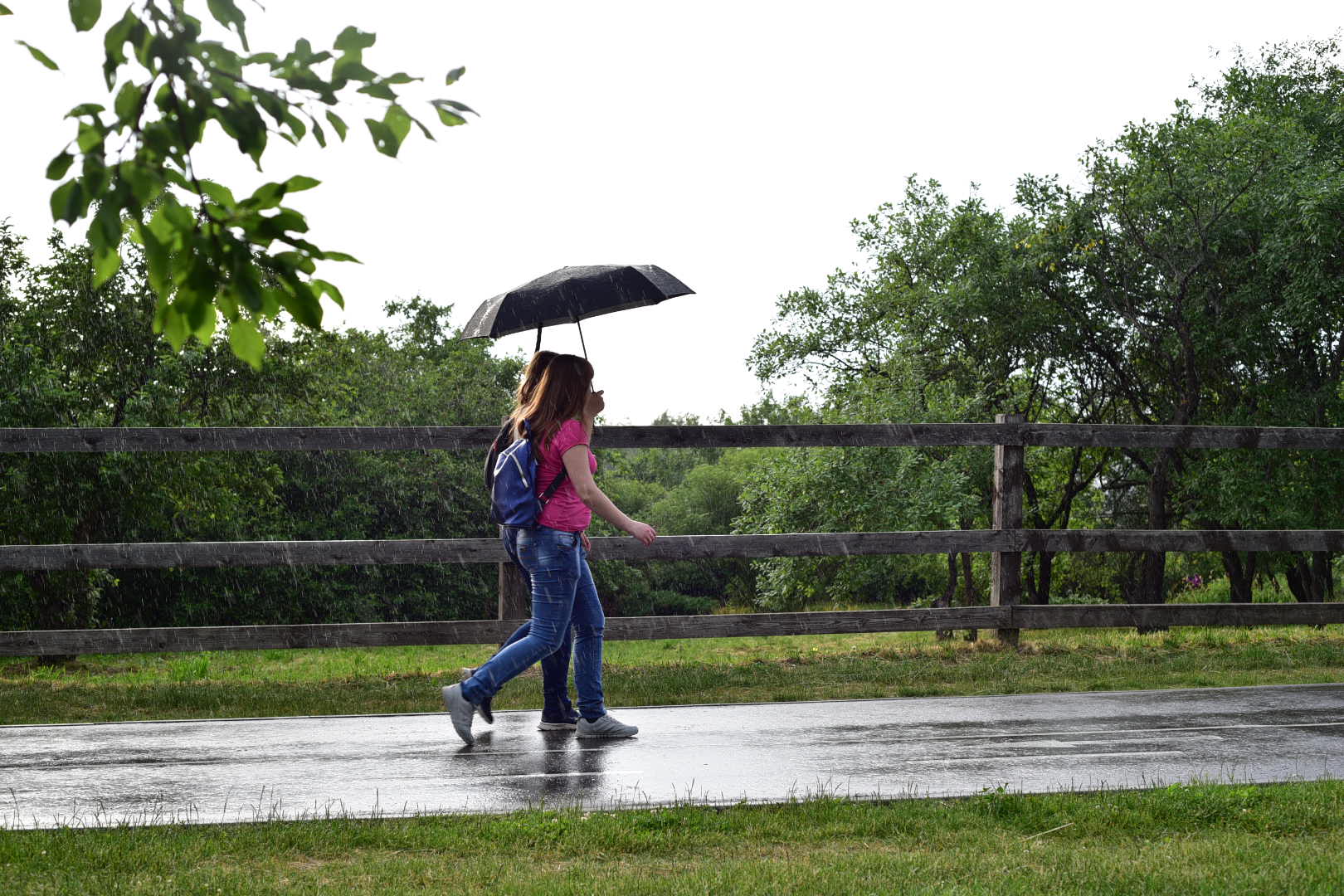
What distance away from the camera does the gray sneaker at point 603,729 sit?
622cm

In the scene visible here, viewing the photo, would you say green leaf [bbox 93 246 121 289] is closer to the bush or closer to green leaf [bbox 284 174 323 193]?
green leaf [bbox 284 174 323 193]

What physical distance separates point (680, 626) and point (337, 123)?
6120 mm

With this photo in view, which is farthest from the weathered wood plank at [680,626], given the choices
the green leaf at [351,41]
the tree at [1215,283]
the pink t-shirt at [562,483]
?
the tree at [1215,283]

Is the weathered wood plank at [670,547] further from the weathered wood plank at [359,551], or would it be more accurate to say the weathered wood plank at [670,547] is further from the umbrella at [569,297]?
the umbrella at [569,297]

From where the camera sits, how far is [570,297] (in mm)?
6414

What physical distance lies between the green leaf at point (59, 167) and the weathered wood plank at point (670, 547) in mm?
5311

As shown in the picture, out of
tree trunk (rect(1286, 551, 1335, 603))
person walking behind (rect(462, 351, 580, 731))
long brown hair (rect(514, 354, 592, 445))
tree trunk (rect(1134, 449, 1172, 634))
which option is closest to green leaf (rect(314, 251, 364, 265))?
long brown hair (rect(514, 354, 592, 445))

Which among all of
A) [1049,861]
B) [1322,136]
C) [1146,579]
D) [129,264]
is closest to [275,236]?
[1049,861]

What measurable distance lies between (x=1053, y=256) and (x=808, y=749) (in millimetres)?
19763

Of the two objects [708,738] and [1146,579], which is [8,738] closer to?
[708,738]

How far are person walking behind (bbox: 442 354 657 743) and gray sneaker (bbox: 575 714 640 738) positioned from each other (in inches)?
16.4

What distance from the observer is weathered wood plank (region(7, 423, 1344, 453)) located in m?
7.95

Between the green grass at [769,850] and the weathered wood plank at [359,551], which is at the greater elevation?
the weathered wood plank at [359,551]

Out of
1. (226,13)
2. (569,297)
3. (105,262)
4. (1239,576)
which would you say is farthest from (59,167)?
(1239,576)
